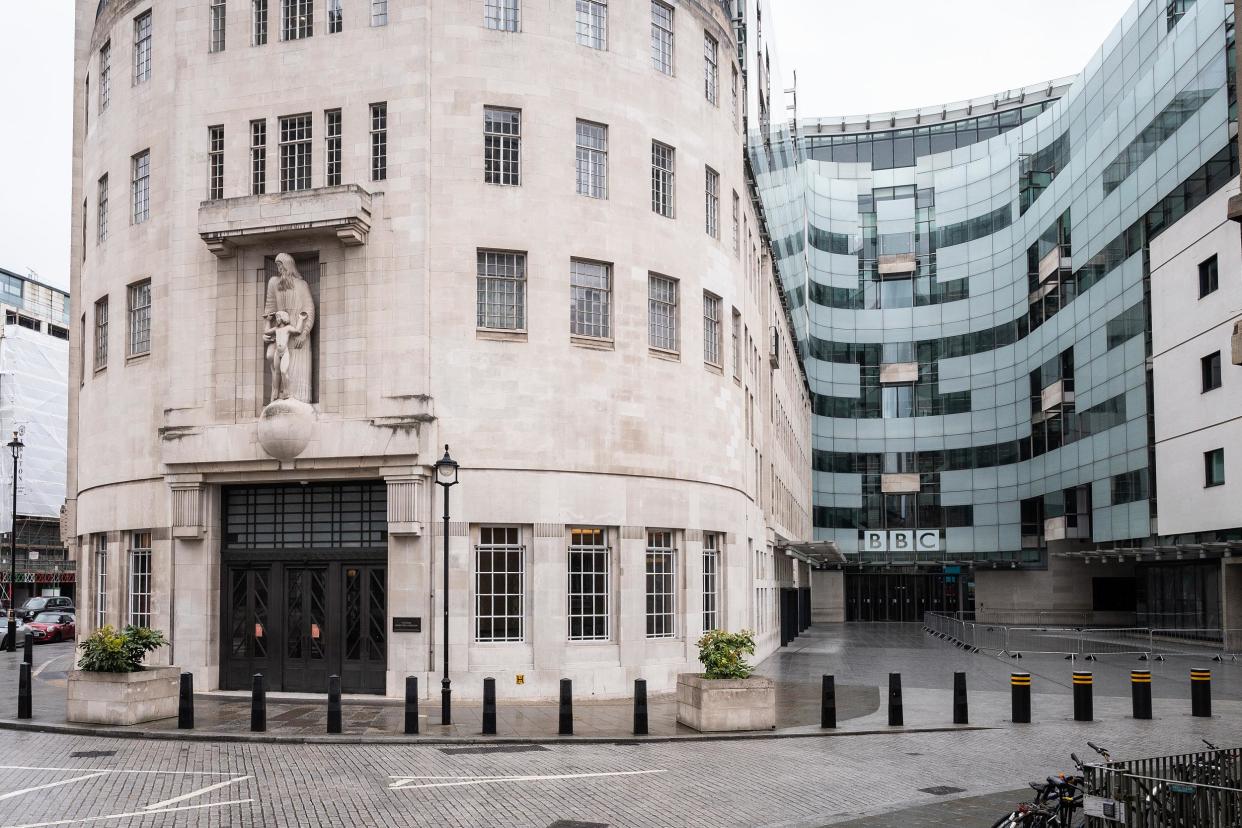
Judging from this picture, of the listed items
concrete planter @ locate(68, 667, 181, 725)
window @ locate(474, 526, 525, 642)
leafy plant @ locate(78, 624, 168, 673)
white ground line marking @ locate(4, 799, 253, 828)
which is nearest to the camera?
white ground line marking @ locate(4, 799, 253, 828)

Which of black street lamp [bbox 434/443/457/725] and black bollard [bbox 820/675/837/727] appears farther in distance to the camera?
black street lamp [bbox 434/443/457/725]

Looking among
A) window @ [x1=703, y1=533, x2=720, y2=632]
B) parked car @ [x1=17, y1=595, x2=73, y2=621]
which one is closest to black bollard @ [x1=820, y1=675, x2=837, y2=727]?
window @ [x1=703, y1=533, x2=720, y2=632]

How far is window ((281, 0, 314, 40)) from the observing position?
27656 mm

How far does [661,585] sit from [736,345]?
8.03 m

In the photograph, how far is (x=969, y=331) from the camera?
74.9 metres

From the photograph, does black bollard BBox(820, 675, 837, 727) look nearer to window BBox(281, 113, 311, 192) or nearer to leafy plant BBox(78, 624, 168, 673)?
leafy plant BBox(78, 624, 168, 673)

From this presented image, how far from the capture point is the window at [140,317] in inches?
1139

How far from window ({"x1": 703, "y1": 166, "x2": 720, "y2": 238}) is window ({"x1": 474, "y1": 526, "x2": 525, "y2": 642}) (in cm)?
1005

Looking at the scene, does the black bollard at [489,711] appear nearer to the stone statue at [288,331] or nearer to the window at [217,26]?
the stone statue at [288,331]

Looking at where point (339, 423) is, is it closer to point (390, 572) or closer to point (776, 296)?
point (390, 572)

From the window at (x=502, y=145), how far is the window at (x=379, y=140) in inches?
88.1

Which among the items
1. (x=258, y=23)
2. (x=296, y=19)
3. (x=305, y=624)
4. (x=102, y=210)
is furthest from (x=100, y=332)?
(x=305, y=624)

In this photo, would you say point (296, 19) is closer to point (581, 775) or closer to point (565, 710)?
point (565, 710)

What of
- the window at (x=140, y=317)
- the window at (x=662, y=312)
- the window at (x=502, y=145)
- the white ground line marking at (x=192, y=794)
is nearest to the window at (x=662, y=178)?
the window at (x=662, y=312)
